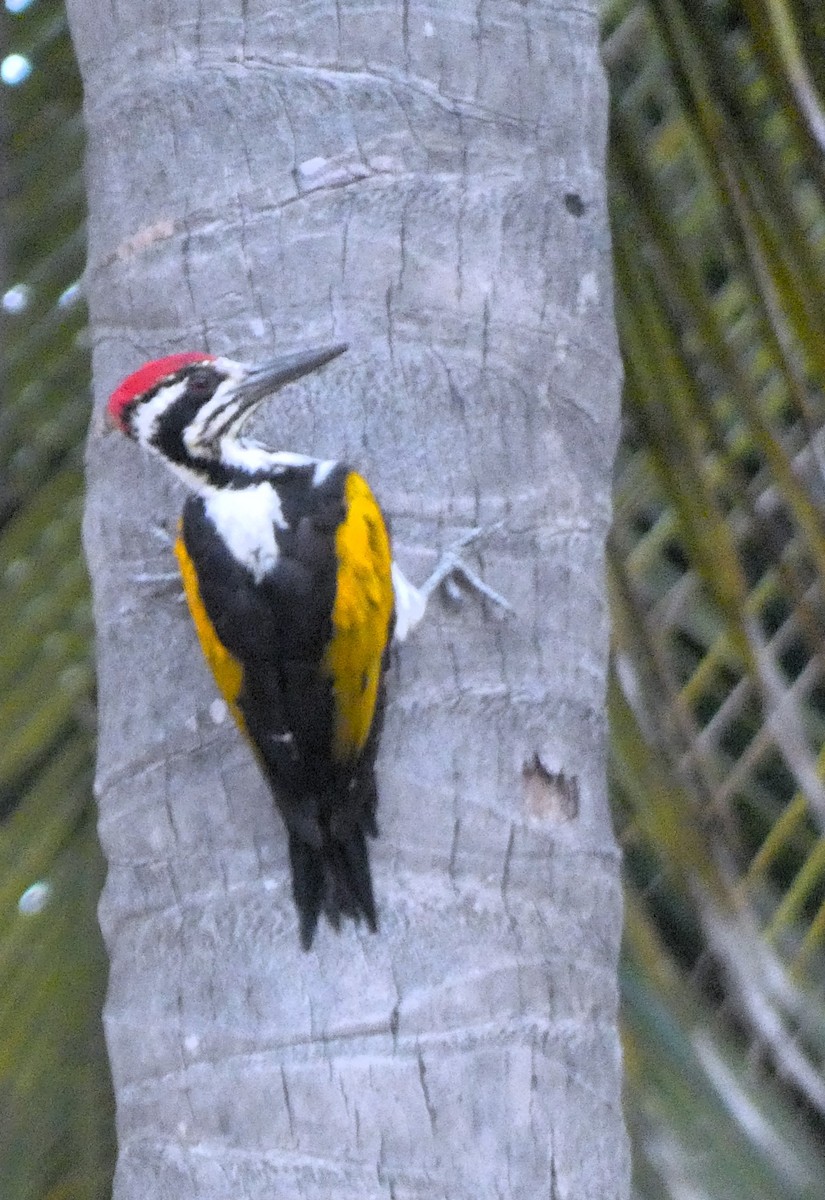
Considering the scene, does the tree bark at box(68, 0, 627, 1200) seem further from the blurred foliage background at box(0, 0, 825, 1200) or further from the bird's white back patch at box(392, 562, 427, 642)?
the blurred foliage background at box(0, 0, 825, 1200)

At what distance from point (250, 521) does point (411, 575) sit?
0.96 feet

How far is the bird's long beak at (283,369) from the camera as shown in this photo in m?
2.27

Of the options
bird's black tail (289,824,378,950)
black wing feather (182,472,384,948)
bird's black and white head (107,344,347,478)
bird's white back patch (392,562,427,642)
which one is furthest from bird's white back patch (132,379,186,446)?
bird's black tail (289,824,378,950)

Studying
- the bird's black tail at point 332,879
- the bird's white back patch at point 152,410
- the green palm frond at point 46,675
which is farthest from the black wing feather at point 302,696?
the green palm frond at point 46,675

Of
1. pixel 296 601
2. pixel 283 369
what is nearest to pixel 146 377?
pixel 283 369

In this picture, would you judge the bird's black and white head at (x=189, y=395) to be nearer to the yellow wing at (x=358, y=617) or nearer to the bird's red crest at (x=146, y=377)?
the bird's red crest at (x=146, y=377)

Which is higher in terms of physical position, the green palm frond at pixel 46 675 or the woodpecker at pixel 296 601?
the woodpecker at pixel 296 601

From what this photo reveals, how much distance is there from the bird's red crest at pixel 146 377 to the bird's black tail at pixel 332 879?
2.04 feet

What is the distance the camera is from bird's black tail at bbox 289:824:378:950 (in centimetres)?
210

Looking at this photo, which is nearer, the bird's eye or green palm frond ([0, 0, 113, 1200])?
the bird's eye

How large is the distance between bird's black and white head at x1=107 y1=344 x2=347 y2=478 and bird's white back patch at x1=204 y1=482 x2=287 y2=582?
7 centimetres

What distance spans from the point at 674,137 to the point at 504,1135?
2.03m

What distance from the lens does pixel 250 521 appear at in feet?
8.07

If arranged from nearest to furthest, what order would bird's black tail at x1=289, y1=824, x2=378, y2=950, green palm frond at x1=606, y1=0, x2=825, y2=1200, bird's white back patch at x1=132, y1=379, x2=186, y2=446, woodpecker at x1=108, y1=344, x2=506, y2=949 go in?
bird's black tail at x1=289, y1=824, x2=378, y2=950, woodpecker at x1=108, y1=344, x2=506, y2=949, bird's white back patch at x1=132, y1=379, x2=186, y2=446, green palm frond at x1=606, y1=0, x2=825, y2=1200
